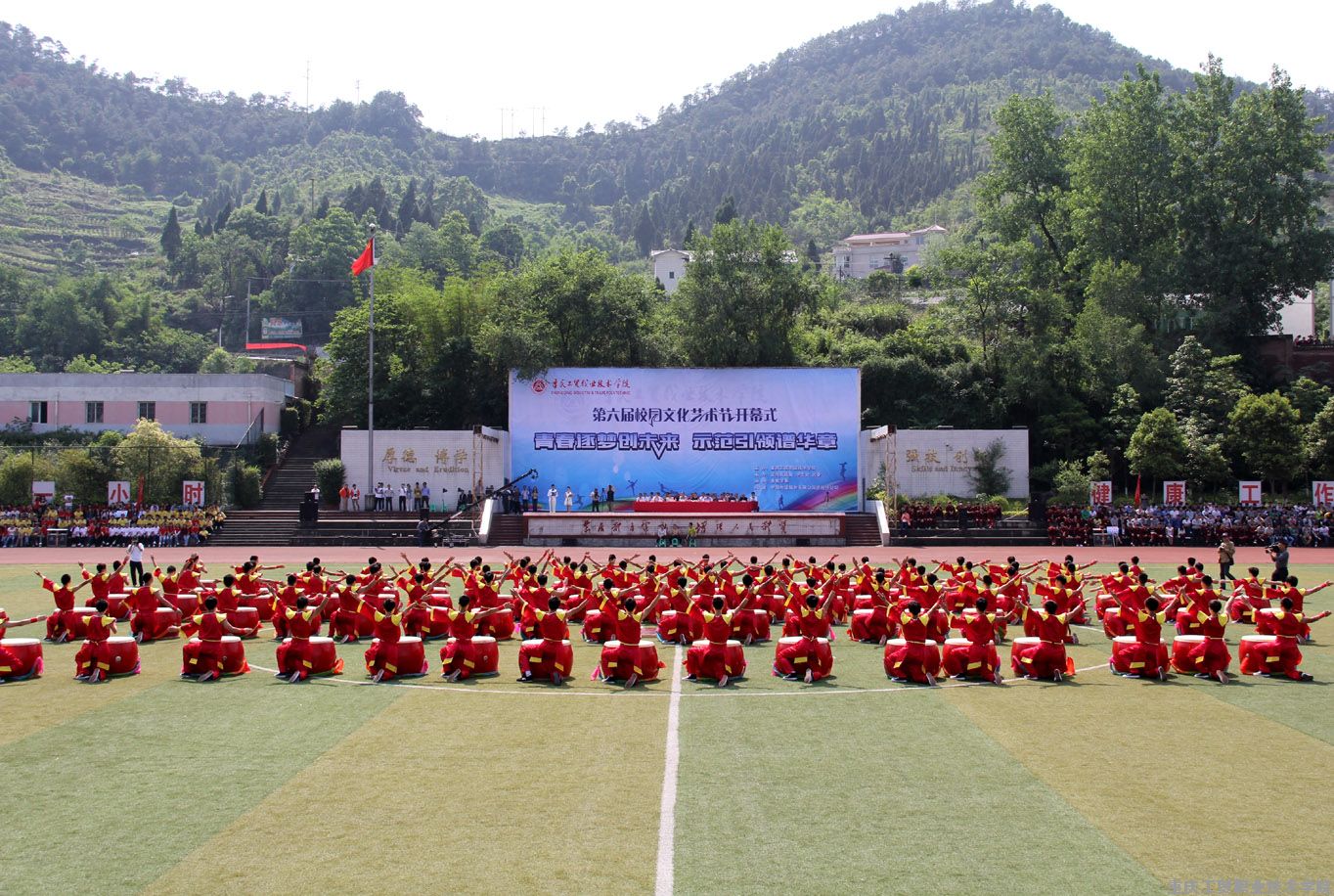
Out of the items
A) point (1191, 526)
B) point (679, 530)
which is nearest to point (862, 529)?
point (679, 530)

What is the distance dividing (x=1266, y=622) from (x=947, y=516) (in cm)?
2371

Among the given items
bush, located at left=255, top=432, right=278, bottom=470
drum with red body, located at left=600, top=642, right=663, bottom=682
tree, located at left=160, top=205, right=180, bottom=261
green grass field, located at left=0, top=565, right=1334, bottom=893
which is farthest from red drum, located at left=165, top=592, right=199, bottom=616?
tree, located at left=160, top=205, right=180, bottom=261

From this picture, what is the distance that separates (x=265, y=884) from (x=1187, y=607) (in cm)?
1290

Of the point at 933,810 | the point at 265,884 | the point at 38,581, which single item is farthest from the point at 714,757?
the point at 38,581

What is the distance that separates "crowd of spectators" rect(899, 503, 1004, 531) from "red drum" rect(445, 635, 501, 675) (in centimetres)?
2523

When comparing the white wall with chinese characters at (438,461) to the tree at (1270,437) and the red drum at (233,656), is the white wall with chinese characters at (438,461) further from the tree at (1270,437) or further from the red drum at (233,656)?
the tree at (1270,437)

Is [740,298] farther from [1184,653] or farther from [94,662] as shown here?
[94,662]

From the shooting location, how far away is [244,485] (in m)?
42.5

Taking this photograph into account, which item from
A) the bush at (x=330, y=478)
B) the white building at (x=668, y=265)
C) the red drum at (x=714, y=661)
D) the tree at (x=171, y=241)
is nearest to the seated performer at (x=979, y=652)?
the red drum at (x=714, y=661)

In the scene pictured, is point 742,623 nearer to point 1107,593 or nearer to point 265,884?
point 1107,593

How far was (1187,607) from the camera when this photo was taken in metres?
15.6

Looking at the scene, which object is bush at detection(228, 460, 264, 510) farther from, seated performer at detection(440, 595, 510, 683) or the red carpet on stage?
seated performer at detection(440, 595, 510, 683)

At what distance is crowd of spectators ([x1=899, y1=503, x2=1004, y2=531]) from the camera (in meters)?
37.8

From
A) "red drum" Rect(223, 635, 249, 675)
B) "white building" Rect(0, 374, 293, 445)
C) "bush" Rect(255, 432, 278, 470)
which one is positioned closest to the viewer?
"red drum" Rect(223, 635, 249, 675)
